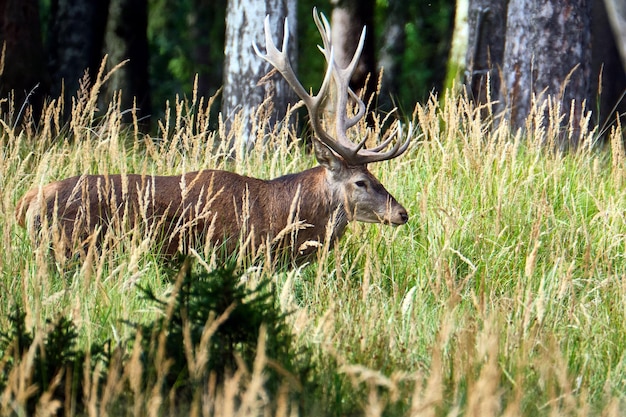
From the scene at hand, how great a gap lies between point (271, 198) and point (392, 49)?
1104 centimetres

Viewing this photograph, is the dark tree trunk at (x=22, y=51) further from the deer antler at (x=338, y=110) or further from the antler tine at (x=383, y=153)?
the antler tine at (x=383, y=153)

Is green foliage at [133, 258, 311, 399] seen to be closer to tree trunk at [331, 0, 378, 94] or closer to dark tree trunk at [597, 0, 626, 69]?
dark tree trunk at [597, 0, 626, 69]

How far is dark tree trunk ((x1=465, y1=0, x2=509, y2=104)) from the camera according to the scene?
33.4 ft

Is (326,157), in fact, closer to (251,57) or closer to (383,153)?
(383,153)

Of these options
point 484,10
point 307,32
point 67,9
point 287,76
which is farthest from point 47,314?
point 307,32

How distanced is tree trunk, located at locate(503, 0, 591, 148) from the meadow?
57.5 inches

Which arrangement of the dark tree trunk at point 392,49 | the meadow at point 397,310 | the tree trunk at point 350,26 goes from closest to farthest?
the meadow at point 397,310 → the tree trunk at point 350,26 → the dark tree trunk at point 392,49

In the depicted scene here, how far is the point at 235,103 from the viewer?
934cm

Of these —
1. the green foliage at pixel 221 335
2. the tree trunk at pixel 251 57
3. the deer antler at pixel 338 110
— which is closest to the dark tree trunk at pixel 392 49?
the tree trunk at pixel 251 57

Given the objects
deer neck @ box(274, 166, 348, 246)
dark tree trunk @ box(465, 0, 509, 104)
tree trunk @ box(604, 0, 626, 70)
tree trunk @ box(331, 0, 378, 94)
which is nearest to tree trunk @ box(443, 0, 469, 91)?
dark tree trunk @ box(465, 0, 509, 104)

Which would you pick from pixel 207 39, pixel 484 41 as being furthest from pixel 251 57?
pixel 207 39

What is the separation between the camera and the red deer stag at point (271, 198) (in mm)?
6047

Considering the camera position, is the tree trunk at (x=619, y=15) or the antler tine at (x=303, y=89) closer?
the tree trunk at (x=619, y=15)

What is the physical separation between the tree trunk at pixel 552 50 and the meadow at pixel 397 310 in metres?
1.46
